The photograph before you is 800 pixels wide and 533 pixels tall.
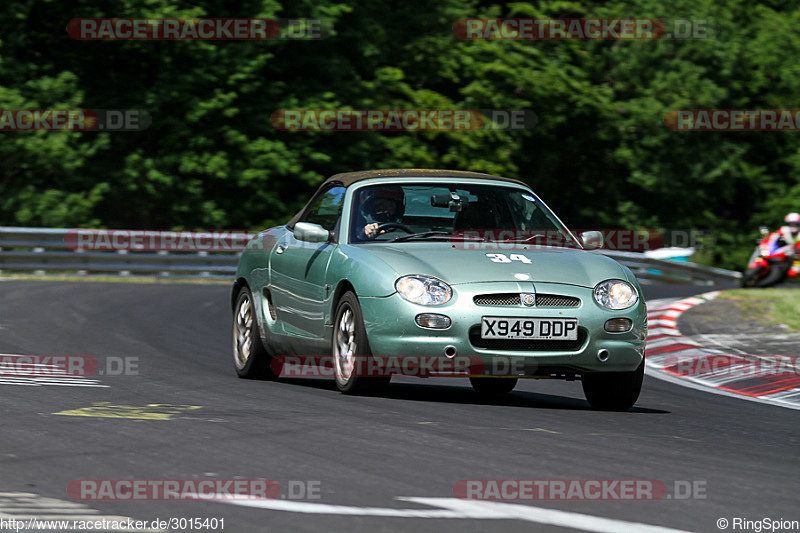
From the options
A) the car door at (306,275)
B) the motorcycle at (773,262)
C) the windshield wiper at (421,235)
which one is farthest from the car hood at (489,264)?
the motorcycle at (773,262)

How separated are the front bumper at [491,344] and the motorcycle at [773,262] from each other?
1915 centimetres

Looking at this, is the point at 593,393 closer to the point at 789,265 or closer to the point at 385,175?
the point at 385,175

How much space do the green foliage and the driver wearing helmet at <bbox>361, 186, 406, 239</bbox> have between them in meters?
21.4

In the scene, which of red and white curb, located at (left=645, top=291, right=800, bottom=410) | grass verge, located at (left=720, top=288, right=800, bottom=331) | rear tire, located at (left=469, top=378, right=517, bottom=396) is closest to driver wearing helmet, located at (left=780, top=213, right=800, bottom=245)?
grass verge, located at (left=720, top=288, right=800, bottom=331)

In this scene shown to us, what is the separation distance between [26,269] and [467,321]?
17.9 metres

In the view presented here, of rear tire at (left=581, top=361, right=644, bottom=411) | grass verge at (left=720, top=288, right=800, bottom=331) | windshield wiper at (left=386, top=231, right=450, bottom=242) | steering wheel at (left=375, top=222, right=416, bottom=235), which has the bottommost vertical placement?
grass verge at (left=720, top=288, right=800, bottom=331)

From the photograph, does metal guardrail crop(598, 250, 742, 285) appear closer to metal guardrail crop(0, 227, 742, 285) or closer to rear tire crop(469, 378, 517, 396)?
metal guardrail crop(0, 227, 742, 285)

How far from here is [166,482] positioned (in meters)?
5.98

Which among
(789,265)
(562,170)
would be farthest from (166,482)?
(562,170)

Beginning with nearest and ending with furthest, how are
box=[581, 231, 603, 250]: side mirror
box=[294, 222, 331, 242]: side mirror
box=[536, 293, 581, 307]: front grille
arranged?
1. box=[536, 293, 581, 307]: front grille
2. box=[294, 222, 331, 242]: side mirror
3. box=[581, 231, 603, 250]: side mirror

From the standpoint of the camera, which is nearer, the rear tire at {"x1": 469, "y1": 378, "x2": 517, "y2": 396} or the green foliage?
the rear tire at {"x1": 469, "y1": 378, "x2": 517, "y2": 396}

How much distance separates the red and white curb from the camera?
11.2m

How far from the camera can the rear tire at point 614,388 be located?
952 centimetres

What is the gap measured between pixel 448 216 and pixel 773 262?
61.1 ft
